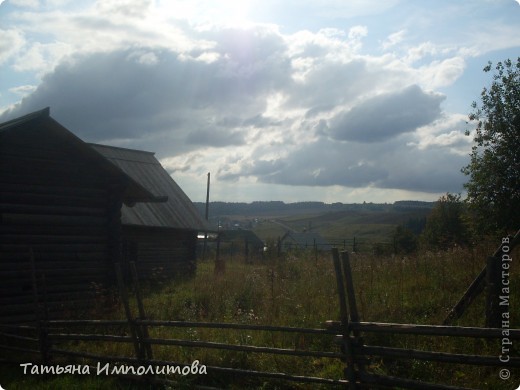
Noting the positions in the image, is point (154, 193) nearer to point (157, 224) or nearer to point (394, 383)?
point (157, 224)

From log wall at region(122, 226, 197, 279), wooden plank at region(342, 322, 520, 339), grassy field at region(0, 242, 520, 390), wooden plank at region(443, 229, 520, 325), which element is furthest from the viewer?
log wall at region(122, 226, 197, 279)

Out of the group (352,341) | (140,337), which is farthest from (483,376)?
(140,337)

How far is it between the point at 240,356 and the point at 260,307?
2.63 m

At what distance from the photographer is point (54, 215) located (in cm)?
1188

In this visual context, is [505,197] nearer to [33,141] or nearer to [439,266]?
[439,266]

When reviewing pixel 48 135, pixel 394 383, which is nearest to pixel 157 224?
pixel 48 135

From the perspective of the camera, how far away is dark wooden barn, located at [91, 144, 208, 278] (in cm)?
2109

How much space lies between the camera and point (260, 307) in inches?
399

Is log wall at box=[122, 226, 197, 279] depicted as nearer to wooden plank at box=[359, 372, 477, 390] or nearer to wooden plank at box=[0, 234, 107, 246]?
wooden plank at box=[0, 234, 107, 246]

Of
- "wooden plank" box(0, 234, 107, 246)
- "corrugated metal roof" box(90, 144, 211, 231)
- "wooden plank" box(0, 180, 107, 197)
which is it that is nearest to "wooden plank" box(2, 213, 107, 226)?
"wooden plank" box(0, 234, 107, 246)

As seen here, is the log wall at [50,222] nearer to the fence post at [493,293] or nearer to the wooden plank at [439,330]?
the wooden plank at [439,330]

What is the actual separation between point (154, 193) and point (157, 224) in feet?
10.2

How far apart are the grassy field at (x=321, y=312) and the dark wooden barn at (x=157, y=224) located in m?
7.29

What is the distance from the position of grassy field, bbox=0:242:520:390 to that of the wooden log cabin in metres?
1.34
